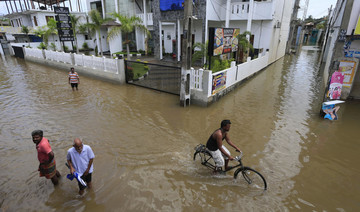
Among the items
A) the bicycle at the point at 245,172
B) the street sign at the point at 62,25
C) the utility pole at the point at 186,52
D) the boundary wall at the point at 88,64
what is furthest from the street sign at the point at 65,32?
the bicycle at the point at 245,172

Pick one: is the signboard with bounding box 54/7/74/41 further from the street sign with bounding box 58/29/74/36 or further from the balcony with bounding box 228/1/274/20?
the balcony with bounding box 228/1/274/20

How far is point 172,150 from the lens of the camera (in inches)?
228

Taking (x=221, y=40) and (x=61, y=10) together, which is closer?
(x=221, y=40)

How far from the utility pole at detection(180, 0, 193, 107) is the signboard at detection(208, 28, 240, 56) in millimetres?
1422

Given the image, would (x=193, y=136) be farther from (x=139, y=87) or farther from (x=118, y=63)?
(x=118, y=63)

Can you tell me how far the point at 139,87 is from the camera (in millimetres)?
12359

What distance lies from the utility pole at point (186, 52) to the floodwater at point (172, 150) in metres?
0.71

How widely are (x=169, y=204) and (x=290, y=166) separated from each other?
333cm

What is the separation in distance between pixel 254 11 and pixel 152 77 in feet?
38.0

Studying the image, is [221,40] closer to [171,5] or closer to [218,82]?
[218,82]

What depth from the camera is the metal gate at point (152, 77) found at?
38.6ft

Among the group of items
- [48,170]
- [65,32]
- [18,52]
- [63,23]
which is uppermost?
[63,23]

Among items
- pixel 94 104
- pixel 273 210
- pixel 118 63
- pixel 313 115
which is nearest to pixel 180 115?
pixel 94 104

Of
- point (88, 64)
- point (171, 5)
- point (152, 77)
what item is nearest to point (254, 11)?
point (171, 5)
